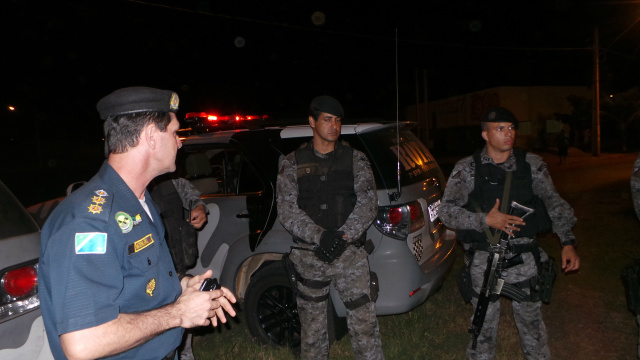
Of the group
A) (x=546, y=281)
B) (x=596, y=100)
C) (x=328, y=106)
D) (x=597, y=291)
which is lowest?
(x=597, y=291)

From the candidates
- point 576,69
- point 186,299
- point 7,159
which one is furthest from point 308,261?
point 576,69

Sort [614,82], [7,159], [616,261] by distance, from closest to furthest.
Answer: [616,261], [614,82], [7,159]

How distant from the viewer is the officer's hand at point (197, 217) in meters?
3.50

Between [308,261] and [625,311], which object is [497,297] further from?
[625,311]

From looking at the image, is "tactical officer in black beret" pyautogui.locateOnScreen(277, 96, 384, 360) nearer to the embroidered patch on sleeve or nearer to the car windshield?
the car windshield

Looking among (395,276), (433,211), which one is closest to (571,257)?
(433,211)

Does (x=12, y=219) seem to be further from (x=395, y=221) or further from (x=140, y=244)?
(x=395, y=221)

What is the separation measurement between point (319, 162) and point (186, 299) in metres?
1.86

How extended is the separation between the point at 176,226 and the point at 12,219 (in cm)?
103

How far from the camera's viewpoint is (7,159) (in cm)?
3384

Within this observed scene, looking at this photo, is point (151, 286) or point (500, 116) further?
point (500, 116)

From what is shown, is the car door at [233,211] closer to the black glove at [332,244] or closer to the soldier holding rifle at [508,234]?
the black glove at [332,244]

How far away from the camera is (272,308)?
13.0 feet

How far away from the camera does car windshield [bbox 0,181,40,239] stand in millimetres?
2465
